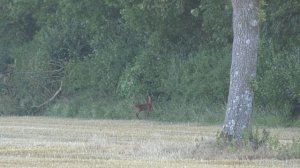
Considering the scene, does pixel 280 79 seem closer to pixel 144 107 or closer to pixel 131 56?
pixel 144 107

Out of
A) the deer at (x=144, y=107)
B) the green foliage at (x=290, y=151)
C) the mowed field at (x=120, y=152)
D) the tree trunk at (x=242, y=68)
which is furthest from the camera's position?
the deer at (x=144, y=107)

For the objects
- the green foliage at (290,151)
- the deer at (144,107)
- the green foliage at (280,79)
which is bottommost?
the deer at (144,107)

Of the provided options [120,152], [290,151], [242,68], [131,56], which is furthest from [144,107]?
[290,151]

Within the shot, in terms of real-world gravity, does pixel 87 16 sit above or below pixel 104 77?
above

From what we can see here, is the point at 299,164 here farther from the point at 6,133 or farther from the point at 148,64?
the point at 148,64

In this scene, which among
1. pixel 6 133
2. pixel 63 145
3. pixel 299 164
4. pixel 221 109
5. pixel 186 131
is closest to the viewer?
pixel 299 164

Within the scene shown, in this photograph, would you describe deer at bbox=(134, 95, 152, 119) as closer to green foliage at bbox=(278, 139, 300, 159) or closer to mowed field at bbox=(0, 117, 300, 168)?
mowed field at bbox=(0, 117, 300, 168)

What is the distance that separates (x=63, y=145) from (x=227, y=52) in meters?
16.9

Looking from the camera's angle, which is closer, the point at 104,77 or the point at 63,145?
the point at 63,145

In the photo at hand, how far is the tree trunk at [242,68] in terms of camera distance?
21.3 metres

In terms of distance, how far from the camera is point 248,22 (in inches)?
840

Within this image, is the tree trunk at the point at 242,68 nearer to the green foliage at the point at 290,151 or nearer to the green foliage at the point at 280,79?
the green foliage at the point at 290,151

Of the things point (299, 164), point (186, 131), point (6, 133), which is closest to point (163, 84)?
point (186, 131)

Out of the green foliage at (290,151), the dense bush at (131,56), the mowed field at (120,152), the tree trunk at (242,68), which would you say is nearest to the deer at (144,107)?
the dense bush at (131,56)
